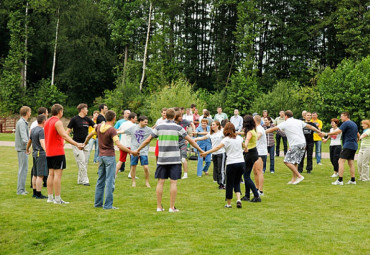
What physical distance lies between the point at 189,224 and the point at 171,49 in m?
45.4

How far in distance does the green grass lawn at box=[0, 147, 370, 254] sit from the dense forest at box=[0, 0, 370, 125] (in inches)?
1187

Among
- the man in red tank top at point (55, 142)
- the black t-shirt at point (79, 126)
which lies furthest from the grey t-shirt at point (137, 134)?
the man in red tank top at point (55, 142)

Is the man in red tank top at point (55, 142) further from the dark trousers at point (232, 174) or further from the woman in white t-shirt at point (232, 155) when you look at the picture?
the dark trousers at point (232, 174)

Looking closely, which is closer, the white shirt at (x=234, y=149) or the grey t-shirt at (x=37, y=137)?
the white shirt at (x=234, y=149)

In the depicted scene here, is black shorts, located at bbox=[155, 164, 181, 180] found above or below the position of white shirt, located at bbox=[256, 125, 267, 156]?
below

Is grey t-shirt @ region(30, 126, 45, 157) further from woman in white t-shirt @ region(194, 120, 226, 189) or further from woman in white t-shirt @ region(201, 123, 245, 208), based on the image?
woman in white t-shirt @ region(201, 123, 245, 208)

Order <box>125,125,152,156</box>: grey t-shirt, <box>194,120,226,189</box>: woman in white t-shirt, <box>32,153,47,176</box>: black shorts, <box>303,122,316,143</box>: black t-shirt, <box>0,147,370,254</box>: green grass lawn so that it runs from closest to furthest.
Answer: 1. <box>0,147,370,254</box>: green grass lawn
2. <box>32,153,47,176</box>: black shorts
3. <box>125,125,152,156</box>: grey t-shirt
4. <box>194,120,226,189</box>: woman in white t-shirt
5. <box>303,122,316,143</box>: black t-shirt

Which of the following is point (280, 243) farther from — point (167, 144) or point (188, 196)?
point (188, 196)

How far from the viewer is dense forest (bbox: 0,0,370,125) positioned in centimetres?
4456

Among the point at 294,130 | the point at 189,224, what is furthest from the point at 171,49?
the point at 189,224

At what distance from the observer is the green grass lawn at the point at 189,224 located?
261 inches

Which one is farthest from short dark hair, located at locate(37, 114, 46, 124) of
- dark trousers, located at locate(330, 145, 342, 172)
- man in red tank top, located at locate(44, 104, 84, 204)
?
dark trousers, located at locate(330, 145, 342, 172)

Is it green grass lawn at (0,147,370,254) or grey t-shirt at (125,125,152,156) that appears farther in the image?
grey t-shirt at (125,125,152,156)

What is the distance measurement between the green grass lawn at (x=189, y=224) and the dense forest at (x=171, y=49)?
98.9 ft
